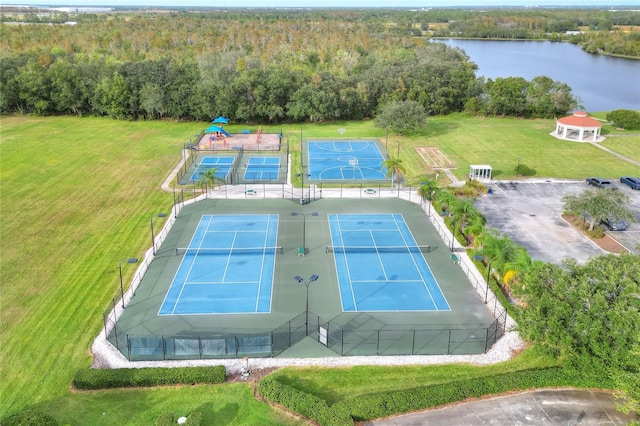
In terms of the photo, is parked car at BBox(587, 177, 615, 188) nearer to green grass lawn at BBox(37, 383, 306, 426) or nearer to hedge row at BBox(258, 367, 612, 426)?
hedge row at BBox(258, 367, 612, 426)

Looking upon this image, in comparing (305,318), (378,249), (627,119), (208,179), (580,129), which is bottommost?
(305,318)

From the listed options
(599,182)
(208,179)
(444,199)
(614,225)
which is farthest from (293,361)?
(599,182)

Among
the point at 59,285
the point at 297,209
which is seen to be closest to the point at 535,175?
the point at 297,209

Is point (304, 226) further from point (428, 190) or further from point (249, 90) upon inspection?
point (249, 90)

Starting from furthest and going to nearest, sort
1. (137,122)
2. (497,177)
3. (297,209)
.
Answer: (137,122)
(497,177)
(297,209)

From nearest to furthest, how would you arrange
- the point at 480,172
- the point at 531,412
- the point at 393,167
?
the point at 531,412, the point at 393,167, the point at 480,172

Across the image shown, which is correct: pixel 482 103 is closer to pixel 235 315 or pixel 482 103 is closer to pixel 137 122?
pixel 137 122

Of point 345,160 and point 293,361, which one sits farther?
point 345,160
